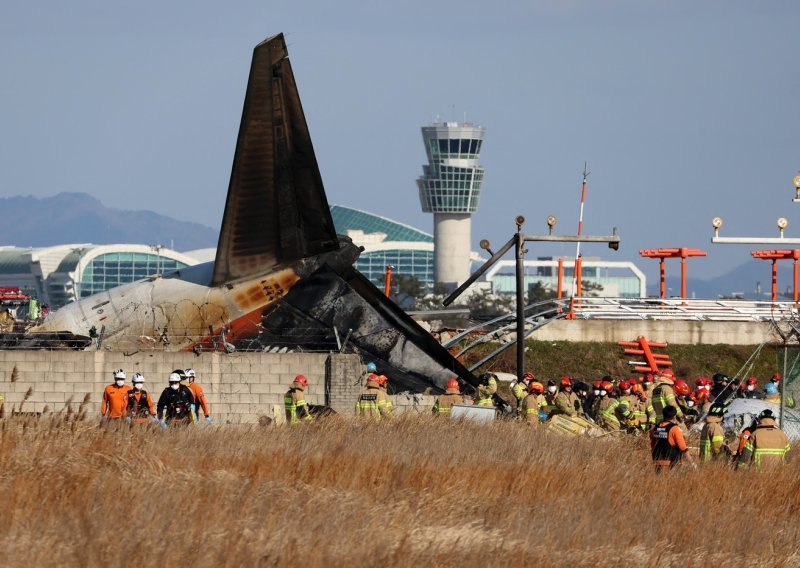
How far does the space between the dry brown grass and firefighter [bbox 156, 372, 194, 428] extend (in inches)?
83.3

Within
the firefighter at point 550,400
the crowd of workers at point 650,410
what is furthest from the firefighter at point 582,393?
the firefighter at point 550,400

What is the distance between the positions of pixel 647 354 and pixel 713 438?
1042 inches

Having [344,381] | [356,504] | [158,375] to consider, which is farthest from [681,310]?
[356,504]

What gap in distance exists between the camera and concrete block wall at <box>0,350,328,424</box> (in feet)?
110

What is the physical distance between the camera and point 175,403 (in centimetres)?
2519

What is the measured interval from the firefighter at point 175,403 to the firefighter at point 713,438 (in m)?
8.56

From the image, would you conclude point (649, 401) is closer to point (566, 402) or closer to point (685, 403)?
point (685, 403)

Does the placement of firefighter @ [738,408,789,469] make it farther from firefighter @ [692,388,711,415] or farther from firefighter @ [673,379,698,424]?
firefighter @ [692,388,711,415]

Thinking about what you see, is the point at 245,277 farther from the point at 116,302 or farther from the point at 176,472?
the point at 176,472

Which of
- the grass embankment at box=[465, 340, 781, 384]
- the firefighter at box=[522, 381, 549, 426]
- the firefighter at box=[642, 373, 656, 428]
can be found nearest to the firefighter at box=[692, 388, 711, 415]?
the firefighter at box=[642, 373, 656, 428]

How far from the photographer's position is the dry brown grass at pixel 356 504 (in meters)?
14.6

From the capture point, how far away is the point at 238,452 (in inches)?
786

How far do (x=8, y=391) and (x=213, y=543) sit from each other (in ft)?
67.7

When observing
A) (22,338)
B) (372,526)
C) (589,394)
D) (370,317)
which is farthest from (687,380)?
(372,526)
